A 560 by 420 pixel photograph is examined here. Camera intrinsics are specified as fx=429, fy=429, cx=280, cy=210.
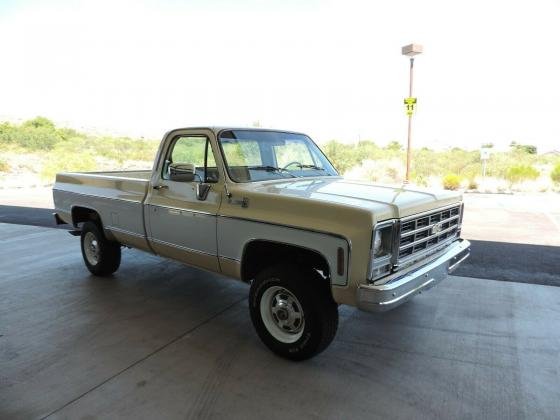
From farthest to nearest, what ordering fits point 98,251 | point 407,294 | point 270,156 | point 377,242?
point 98,251 → point 270,156 → point 407,294 → point 377,242

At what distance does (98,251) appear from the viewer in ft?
18.0

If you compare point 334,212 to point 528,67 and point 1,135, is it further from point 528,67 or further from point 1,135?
point 528,67

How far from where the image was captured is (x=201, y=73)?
45906 millimetres

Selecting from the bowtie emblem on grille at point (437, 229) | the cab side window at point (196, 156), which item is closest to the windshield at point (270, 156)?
the cab side window at point (196, 156)

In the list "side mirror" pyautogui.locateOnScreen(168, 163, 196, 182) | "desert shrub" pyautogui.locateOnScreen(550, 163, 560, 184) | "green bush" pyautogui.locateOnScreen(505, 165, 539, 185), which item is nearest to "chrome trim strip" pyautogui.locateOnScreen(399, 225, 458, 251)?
"side mirror" pyautogui.locateOnScreen(168, 163, 196, 182)

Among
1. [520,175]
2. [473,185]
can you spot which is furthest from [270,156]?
[520,175]

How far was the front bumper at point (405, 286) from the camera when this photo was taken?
9.30 ft

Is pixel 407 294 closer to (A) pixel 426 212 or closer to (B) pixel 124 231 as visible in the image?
(A) pixel 426 212

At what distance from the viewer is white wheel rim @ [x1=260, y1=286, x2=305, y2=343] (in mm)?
3400

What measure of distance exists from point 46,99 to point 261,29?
41.8m

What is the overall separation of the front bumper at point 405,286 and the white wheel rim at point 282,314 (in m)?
0.66

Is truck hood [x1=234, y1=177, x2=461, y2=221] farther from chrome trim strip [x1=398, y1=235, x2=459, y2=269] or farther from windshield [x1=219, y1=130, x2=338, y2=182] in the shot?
chrome trim strip [x1=398, y1=235, x2=459, y2=269]

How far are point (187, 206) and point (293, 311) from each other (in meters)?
1.47

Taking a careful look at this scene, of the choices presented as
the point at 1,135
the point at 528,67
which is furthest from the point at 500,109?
the point at 1,135
